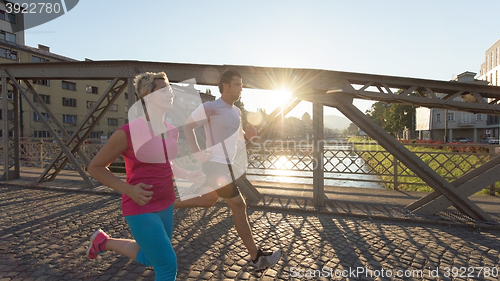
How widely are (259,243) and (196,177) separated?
6.22ft

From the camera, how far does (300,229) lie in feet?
15.4

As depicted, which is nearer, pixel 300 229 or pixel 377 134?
pixel 300 229

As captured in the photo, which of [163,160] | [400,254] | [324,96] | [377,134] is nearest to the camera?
[163,160]

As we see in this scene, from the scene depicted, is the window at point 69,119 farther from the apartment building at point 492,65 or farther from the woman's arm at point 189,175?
the apartment building at point 492,65

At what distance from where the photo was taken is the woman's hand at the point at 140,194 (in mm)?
1882

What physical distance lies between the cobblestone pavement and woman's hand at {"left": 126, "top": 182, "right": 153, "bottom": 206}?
1564mm

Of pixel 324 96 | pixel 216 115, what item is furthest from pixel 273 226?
pixel 324 96

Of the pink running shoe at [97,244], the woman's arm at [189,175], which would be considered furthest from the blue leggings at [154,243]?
the pink running shoe at [97,244]

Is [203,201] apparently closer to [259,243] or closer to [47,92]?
[259,243]

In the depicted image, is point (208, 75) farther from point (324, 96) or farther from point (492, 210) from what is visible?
point (492, 210)

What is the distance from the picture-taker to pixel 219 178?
9.52 feet

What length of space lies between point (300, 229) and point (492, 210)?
4555 mm

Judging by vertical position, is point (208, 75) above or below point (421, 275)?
above

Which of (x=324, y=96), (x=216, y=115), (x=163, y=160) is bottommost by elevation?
(x=163, y=160)
